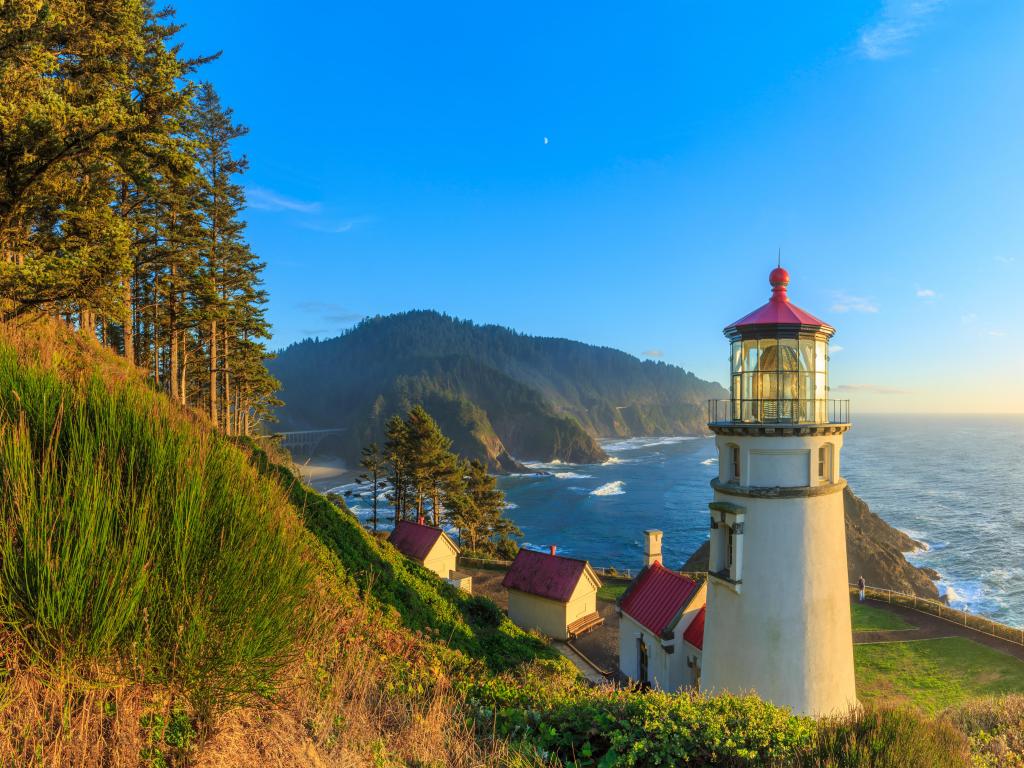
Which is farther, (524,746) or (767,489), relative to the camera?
(767,489)

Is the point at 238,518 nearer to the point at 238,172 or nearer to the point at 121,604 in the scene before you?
the point at 121,604

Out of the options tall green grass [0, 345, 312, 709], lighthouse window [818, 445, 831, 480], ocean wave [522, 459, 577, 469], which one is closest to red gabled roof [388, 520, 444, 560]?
lighthouse window [818, 445, 831, 480]

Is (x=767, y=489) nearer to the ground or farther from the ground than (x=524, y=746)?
farther from the ground

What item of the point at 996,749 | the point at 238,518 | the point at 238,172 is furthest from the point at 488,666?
the point at 238,172

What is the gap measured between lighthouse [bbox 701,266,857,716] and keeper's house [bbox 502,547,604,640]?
9484mm

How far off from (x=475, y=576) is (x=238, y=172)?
23473 mm

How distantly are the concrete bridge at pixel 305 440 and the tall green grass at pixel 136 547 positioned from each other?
4661 inches

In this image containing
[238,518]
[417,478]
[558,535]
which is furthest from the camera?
[558,535]

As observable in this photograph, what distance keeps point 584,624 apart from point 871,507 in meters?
57.6

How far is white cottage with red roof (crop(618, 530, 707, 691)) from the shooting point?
498 inches

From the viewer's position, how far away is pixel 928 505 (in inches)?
2361

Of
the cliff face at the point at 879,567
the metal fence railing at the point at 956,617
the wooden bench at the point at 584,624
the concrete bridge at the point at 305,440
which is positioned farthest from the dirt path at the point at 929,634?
the concrete bridge at the point at 305,440

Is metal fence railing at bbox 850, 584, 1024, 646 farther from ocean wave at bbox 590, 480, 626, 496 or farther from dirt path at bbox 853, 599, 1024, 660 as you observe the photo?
ocean wave at bbox 590, 480, 626, 496

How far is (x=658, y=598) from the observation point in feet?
46.3
